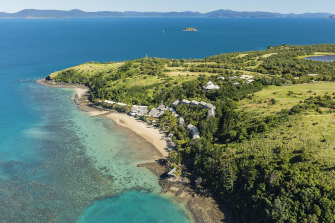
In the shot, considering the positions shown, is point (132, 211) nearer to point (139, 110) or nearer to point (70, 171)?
point (70, 171)

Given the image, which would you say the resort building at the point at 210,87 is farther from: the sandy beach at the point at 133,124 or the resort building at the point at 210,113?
the sandy beach at the point at 133,124

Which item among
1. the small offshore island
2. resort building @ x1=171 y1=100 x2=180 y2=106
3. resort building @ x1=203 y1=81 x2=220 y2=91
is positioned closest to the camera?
the small offshore island

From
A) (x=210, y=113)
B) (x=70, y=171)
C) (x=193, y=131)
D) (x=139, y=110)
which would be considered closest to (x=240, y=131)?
(x=193, y=131)

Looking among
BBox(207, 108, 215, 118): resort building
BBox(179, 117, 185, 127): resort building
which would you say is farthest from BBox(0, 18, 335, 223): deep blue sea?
BBox(207, 108, 215, 118): resort building

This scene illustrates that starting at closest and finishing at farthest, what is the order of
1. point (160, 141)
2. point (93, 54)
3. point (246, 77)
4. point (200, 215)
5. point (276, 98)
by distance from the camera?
point (200, 215)
point (160, 141)
point (276, 98)
point (246, 77)
point (93, 54)

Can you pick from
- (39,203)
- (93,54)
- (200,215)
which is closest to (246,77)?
(200,215)

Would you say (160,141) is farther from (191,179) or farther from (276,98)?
(276,98)

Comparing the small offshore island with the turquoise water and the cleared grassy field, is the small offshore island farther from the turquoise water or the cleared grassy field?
the turquoise water

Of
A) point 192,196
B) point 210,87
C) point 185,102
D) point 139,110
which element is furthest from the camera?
point 210,87

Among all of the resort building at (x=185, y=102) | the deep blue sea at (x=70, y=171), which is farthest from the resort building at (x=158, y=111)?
the deep blue sea at (x=70, y=171)
